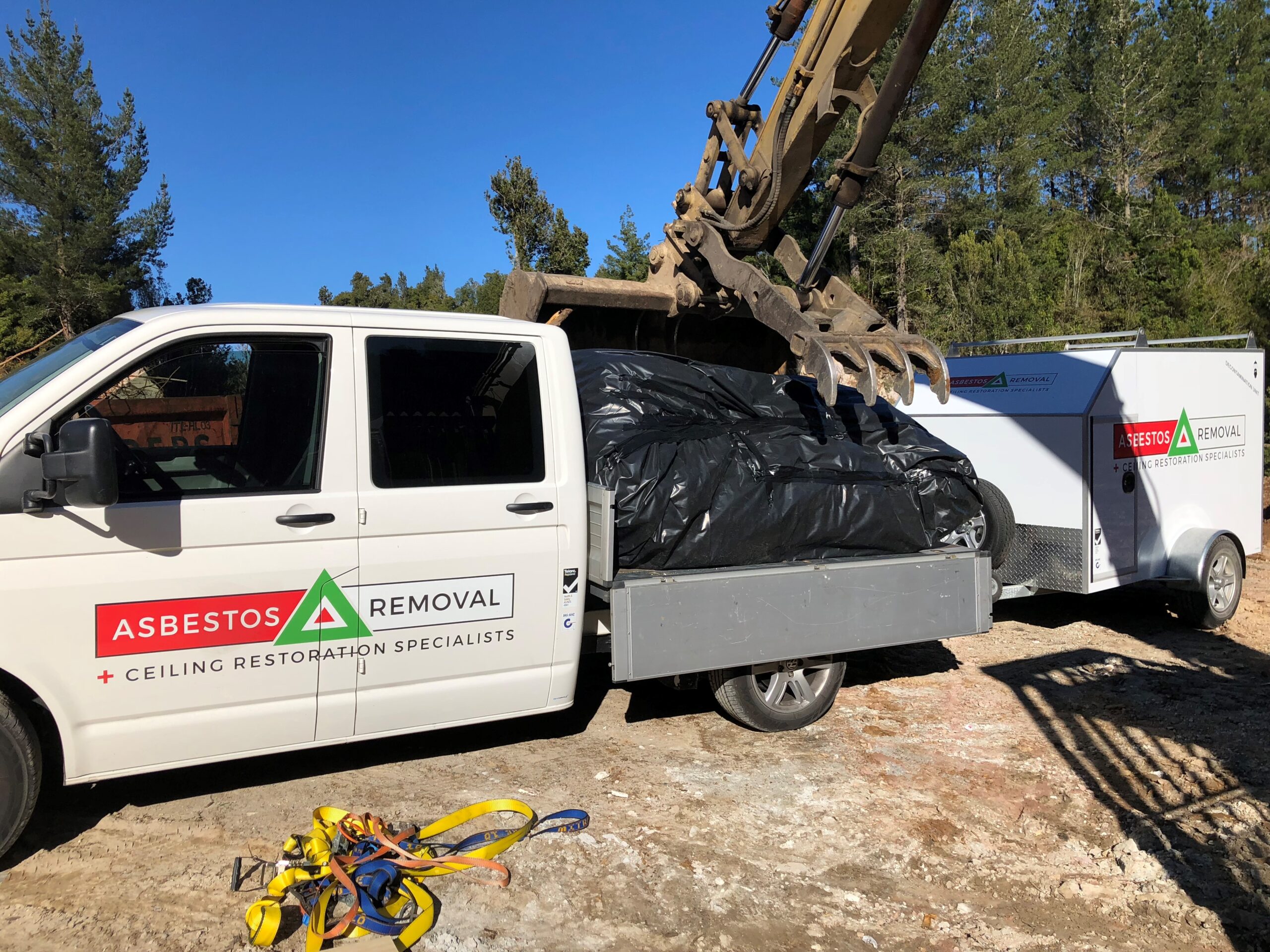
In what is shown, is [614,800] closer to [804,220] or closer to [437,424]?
[437,424]

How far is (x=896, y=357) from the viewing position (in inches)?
214

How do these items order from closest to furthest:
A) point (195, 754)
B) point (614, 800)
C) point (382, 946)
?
point (382, 946) → point (195, 754) → point (614, 800)

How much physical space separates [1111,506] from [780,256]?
118 inches

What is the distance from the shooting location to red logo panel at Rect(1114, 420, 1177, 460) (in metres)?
6.92

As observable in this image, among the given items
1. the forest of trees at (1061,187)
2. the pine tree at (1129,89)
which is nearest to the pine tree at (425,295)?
the forest of trees at (1061,187)

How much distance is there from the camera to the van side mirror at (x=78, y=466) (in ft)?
10.4

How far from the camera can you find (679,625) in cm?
438

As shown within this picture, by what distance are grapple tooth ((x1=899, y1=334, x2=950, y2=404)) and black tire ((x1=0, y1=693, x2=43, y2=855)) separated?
4525mm

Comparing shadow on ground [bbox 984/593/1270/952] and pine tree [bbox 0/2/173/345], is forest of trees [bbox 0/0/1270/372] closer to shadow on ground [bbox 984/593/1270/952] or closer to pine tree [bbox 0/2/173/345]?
pine tree [bbox 0/2/173/345]

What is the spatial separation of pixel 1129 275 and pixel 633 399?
21494 millimetres

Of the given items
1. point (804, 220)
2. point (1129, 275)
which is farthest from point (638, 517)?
point (1129, 275)

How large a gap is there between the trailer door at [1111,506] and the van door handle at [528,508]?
431 cm

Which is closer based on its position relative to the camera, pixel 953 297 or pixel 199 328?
pixel 199 328

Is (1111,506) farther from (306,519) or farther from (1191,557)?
(306,519)
